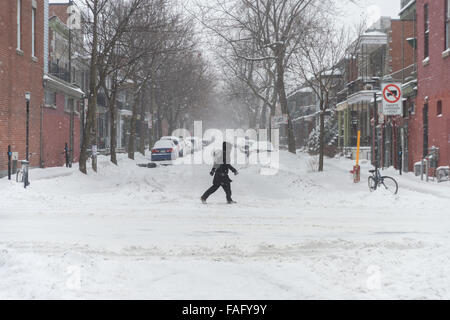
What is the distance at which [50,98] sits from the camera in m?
28.5

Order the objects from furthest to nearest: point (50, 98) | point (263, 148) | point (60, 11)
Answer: point (60, 11) < point (263, 148) < point (50, 98)

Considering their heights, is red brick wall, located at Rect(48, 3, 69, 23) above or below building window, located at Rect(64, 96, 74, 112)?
above

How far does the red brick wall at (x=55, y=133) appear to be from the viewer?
27297 millimetres

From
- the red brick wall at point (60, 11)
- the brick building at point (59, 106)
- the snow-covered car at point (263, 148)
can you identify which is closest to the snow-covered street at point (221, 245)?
the brick building at point (59, 106)

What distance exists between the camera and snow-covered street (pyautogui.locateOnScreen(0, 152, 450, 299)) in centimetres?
591

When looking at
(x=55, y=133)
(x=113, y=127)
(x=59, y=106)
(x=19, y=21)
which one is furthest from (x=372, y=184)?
(x=59, y=106)

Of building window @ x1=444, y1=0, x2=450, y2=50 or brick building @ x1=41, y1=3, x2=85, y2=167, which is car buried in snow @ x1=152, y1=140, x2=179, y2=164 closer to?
brick building @ x1=41, y1=3, x2=85, y2=167

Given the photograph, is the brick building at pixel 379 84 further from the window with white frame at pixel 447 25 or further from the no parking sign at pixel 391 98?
the no parking sign at pixel 391 98

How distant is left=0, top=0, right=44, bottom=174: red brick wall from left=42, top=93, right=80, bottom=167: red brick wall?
5.54 feet

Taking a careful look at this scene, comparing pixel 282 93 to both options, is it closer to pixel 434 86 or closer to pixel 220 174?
pixel 434 86

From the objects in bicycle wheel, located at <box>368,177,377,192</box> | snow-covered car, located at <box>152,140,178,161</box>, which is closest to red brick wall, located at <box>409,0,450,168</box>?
bicycle wheel, located at <box>368,177,377,192</box>

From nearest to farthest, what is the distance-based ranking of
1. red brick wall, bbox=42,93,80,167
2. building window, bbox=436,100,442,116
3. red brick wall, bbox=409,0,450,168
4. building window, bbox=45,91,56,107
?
red brick wall, bbox=409,0,450,168 < building window, bbox=436,100,442,116 < red brick wall, bbox=42,93,80,167 < building window, bbox=45,91,56,107

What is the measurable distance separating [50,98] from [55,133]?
1.86 m
